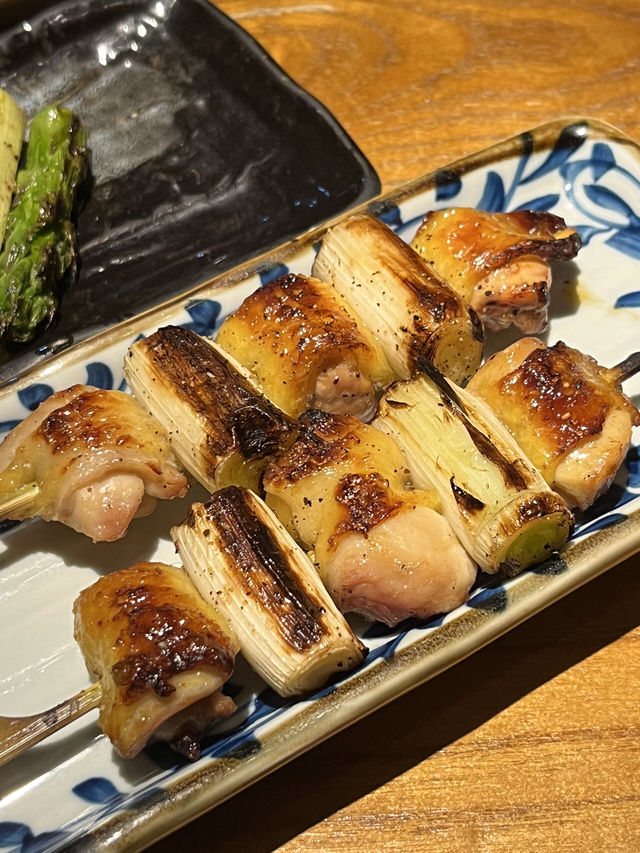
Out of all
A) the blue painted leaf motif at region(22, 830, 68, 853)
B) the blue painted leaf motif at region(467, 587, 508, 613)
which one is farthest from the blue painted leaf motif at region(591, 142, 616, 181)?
the blue painted leaf motif at region(22, 830, 68, 853)

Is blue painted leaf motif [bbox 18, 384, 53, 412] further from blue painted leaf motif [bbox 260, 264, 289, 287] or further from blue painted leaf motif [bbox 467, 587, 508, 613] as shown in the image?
blue painted leaf motif [bbox 467, 587, 508, 613]

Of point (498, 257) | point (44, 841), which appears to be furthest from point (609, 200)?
point (44, 841)

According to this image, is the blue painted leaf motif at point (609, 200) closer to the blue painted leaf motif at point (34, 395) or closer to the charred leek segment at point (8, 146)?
the blue painted leaf motif at point (34, 395)

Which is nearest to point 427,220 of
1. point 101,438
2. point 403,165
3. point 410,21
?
point 403,165

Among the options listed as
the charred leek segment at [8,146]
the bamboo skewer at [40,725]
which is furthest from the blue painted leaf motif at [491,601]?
the charred leek segment at [8,146]

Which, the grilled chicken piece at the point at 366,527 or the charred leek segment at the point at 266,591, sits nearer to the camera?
the charred leek segment at the point at 266,591
